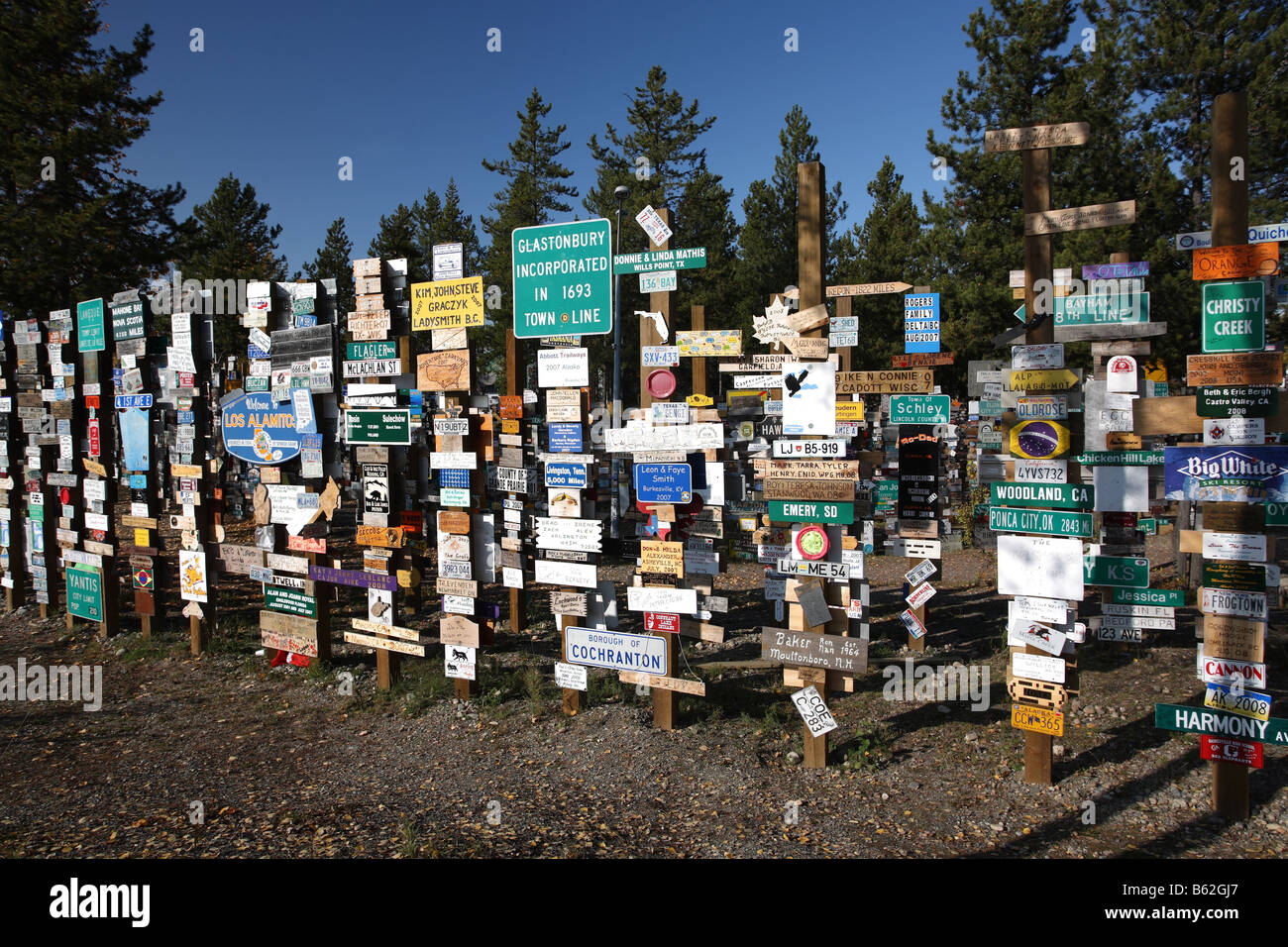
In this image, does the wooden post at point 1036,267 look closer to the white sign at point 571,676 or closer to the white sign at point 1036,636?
the white sign at point 1036,636

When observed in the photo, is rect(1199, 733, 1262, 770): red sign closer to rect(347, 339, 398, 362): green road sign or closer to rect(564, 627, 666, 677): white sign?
rect(564, 627, 666, 677): white sign

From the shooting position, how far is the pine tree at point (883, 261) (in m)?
35.0

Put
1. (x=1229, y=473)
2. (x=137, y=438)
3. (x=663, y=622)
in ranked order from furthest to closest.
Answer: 1. (x=137, y=438)
2. (x=663, y=622)
3. (x=1229, y=473)

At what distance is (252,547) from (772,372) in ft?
20.1

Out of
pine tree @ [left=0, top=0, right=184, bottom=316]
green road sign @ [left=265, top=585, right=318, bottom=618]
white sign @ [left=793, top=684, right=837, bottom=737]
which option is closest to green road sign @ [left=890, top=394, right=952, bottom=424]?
white sign @ [left=793, top=684, right=837, bottom=737]

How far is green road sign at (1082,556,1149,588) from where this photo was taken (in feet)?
22.0

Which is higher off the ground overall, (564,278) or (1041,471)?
(564,278)

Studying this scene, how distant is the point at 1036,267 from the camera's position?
17.8ft

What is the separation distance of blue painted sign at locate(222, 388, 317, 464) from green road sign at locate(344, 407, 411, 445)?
1.77 feet

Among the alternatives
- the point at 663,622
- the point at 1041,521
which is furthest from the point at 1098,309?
the point at 663,622

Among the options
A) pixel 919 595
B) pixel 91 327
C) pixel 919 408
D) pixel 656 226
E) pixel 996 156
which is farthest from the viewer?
pixel 996 156

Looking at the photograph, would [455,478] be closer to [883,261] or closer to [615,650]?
[615,650]

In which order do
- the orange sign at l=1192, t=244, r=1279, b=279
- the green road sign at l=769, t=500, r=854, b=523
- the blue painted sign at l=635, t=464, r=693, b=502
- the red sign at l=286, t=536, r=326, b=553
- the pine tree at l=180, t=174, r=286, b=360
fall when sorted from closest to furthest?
the orange sign at l=1192, t=244, r=1279, b=279 < the green road sign at l=769, t=500, r=854, b=523 < the blue painted sign at l=635, t=464, r=693, b=502 < the red sign at l=286, t=536, r=326, b=553 < the pine tree at l=180, t=174, r=286, b=360

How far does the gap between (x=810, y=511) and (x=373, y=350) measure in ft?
15.0
